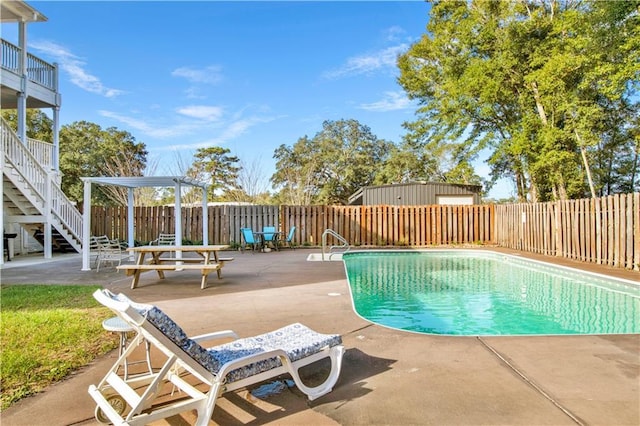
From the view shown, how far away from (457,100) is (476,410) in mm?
16898

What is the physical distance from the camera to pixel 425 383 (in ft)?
8.55

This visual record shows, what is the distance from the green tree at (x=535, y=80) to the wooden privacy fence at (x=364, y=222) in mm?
3476

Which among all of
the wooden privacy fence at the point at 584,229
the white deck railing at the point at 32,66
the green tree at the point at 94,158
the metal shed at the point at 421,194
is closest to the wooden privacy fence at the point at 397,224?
the wooden privacy fence at the point at 584,229

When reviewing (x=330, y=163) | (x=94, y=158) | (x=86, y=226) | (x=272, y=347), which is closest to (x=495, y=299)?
(x=272, y=347)

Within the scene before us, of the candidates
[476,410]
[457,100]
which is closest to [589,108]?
[457,100]

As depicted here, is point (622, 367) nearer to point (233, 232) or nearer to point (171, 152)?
point (233, 232)

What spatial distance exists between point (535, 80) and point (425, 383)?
15.5 meters

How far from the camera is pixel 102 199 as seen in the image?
850 inches

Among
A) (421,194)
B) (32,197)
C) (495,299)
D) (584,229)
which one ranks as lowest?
(495,299)

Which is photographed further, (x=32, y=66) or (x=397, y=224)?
(x=397, y=224)

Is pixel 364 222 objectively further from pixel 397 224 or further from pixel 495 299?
pixel 495 299

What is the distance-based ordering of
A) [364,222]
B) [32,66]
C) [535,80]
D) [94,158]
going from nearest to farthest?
[32,66] → [535,80] → [364,222] → [94,158]

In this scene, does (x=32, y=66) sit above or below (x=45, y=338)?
above

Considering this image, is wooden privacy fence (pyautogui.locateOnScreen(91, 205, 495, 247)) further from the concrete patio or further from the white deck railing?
the concrete patio
